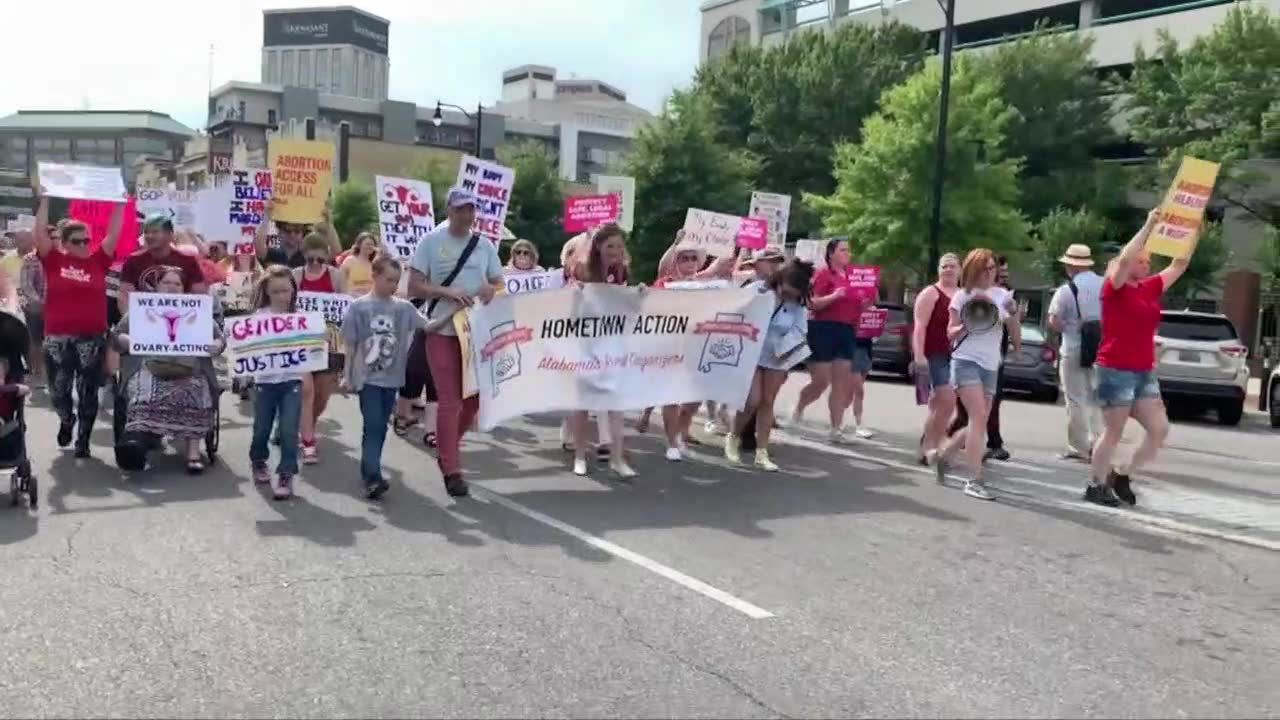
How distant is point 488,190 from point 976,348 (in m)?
5.91

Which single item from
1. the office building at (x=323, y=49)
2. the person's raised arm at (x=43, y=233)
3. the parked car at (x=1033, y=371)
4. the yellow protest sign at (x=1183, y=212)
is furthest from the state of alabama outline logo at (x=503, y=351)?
the office building at (x=323, y=49)

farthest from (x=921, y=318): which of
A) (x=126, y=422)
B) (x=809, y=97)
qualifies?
(x=809, y=97)

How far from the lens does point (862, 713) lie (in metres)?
4.43

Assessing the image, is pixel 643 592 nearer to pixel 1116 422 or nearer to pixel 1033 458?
pixel 1116 422

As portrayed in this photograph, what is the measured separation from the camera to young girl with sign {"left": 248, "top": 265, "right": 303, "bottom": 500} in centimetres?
813

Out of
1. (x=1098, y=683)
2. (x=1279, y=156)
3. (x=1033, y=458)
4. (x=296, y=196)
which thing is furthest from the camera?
(x=1279, y=156)

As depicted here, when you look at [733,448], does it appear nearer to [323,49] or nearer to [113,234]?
[113,234]

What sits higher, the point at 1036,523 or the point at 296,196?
the point at 296,196

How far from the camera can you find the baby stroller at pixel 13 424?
24.7 feet

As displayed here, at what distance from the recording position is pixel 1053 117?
43219mm

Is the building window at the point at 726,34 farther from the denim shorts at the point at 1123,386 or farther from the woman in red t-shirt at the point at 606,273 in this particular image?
the denim shorts at the point at 1123,386

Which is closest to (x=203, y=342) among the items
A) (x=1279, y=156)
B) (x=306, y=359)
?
(x=306, y=359)

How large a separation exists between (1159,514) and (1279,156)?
28.4 m

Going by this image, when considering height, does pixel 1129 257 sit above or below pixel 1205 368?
above
